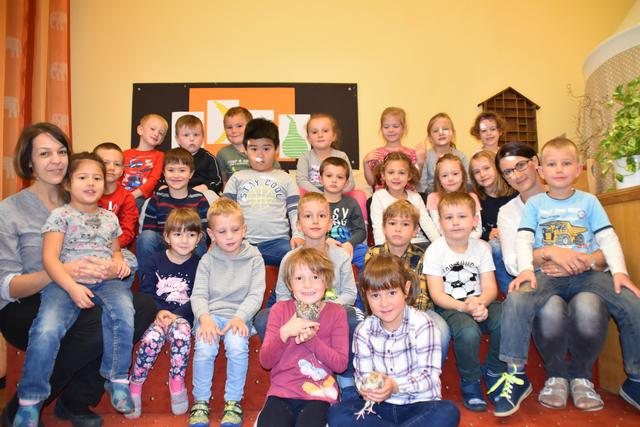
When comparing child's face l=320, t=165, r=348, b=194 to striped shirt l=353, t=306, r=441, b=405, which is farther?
child's face l=320, t=165, r=348, b=194

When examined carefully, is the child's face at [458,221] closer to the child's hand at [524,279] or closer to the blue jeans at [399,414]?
the child's hand at [524,279]

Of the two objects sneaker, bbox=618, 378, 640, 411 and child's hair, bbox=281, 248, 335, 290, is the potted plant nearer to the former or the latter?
sneaker, bbox=618, 378, 640, 411

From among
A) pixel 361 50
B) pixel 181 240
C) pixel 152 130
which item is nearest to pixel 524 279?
pixel 181 240

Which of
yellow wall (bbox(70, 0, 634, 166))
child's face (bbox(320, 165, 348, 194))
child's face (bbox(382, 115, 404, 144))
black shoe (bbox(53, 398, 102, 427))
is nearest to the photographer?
black shoe (bbox(53, 398, 102, 427))

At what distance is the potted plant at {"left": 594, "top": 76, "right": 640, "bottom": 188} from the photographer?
2.33 m

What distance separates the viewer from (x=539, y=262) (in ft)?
7.54

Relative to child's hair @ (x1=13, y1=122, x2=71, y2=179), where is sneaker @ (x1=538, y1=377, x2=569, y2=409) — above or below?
below

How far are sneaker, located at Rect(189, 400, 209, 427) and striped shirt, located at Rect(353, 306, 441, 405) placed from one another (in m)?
0.60

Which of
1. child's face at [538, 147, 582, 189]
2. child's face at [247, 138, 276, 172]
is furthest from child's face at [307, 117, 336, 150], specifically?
child's face at [538, 147, 582, 189]

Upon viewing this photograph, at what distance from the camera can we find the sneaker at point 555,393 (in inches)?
80.0

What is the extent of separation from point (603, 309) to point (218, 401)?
1.65m

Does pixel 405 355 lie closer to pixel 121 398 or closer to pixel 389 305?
pixel 389 305

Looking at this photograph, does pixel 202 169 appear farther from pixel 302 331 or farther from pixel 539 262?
pixel 539 262

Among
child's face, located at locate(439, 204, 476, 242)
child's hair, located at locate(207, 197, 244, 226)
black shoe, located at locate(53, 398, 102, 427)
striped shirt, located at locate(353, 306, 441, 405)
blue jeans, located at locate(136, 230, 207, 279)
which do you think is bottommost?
black shoe, located at locate(53, 398, 102, 427)
